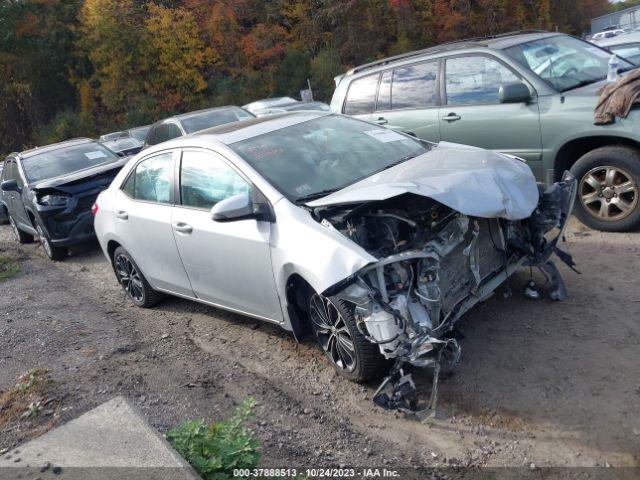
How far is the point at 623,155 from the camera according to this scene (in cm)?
577

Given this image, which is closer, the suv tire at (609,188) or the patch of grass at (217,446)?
the patch of grass at (217,446)

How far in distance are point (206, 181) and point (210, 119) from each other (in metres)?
6.17

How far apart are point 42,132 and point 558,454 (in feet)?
110

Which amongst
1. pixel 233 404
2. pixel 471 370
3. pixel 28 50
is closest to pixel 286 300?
pixel 233 404

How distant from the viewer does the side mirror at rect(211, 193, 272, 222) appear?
169 inches

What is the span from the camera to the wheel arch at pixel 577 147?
19.6ft

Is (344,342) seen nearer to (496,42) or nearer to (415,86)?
(415,86)

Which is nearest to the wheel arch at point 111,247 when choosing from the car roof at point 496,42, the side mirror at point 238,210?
the side mirror at point 238,210

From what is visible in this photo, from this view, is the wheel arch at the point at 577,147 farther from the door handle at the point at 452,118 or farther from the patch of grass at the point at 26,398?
the patch of grass at the point at 26,398

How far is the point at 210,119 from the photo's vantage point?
432 inches

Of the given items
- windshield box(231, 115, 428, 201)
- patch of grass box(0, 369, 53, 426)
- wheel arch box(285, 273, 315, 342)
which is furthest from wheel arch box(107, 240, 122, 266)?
wheel arch box(285, 273, 315, 342)

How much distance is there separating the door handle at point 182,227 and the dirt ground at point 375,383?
0.99 m

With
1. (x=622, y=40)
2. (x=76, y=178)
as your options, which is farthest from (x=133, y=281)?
(x=622, y=40)

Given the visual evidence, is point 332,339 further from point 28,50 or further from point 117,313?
point 28,50
